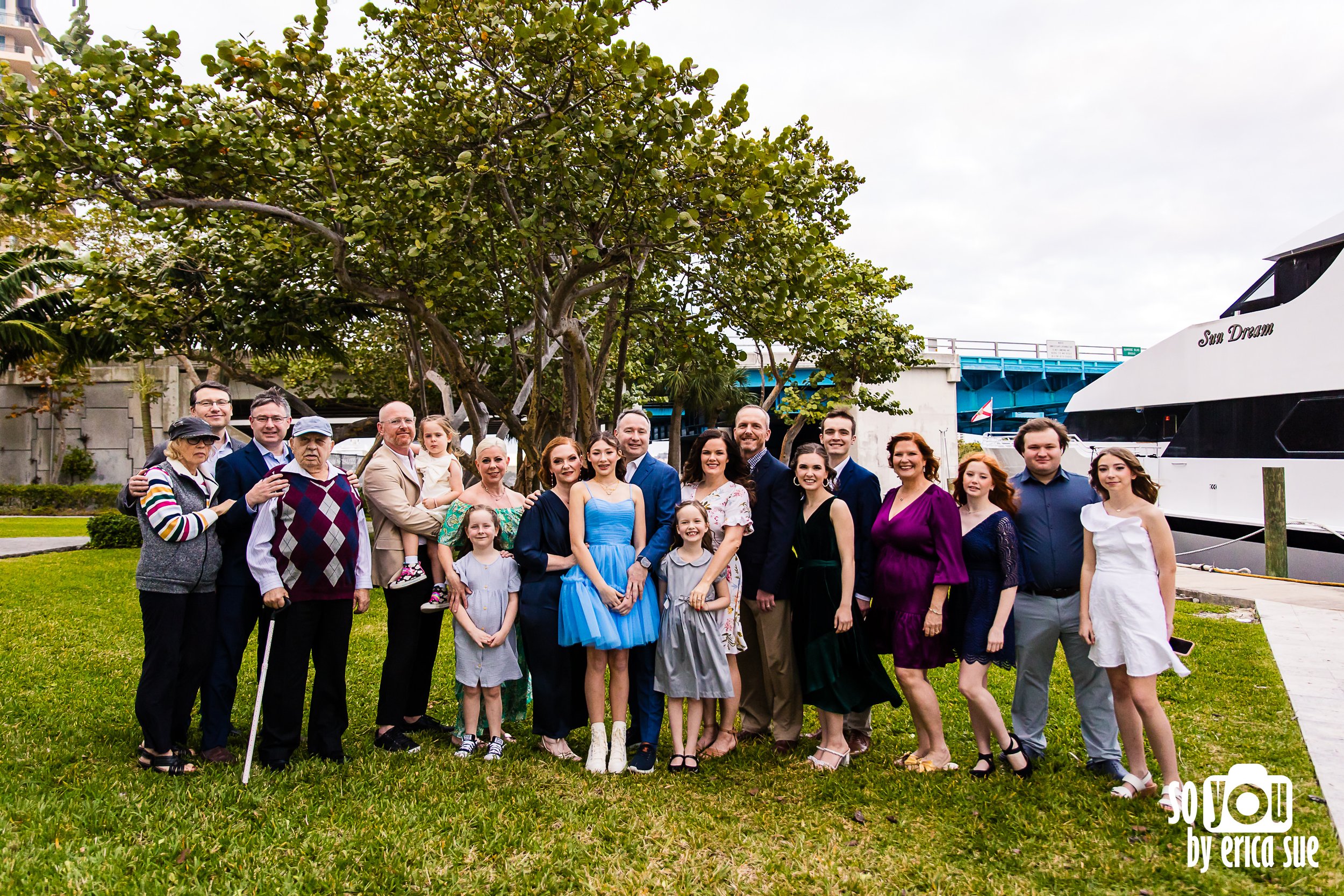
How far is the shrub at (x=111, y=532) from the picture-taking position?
52.1 feet

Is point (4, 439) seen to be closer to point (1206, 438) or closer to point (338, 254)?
point (338, 254)

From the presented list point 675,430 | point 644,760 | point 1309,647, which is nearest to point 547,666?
point 644,760

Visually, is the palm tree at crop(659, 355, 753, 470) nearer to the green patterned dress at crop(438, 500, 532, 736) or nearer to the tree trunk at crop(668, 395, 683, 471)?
the tree trunk at crop(668, 395, 683, 471)

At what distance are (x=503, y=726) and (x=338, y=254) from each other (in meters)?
6.23

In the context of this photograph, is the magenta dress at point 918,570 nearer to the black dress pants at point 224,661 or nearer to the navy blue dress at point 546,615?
the navy blue dress at point 546,615

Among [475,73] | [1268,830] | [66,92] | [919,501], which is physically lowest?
[1268,830]

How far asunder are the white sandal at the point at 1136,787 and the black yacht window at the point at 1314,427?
12.2 metres

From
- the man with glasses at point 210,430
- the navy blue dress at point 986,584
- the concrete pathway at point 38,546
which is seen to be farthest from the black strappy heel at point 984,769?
the concrete pathway at point 38,546

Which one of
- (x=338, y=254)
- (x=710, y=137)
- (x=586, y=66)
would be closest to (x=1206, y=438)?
(x=710, y=137)

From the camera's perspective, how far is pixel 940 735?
187 inches

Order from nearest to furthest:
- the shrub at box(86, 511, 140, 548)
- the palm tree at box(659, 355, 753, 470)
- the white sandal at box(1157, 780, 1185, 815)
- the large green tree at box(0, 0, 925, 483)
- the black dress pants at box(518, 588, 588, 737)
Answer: the white sandal at box(1157, 780, 1185, 815) → the black dress pants at box(518, 588, 588, 737) → the large green tree at box(0, 0, 925, 483) → the shrub at box(86, 511, 140, 548) → the palm tree at box(659, 355, 753, 470)

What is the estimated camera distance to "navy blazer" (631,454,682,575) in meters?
4.96

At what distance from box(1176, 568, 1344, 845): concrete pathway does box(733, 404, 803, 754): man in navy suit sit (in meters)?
2.61

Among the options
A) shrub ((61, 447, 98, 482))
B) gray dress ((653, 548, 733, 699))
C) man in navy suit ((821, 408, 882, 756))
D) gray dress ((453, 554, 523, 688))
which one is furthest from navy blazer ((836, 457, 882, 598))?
shrub ((61, 447, 98, 482))
